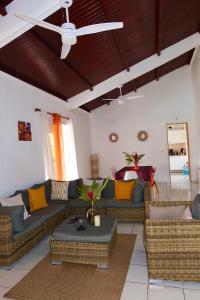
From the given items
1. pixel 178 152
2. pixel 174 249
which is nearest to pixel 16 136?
pixel 174 249

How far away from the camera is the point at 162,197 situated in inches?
247

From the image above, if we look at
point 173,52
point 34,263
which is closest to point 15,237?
point 34,263

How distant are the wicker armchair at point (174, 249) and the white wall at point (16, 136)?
2.79 meters

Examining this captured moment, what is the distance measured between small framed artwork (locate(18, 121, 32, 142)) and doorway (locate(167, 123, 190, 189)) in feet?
18.2

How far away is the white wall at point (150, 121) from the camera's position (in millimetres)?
8602

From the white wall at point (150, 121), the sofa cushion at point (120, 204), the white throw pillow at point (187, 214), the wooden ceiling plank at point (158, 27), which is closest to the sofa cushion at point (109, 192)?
the sofa cushion at point (120, 204)

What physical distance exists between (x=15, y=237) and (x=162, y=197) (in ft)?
14.1

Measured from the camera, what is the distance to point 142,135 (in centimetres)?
900

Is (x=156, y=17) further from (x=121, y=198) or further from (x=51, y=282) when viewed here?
(x=51, y=282)

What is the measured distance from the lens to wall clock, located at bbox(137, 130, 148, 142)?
897 centimetres

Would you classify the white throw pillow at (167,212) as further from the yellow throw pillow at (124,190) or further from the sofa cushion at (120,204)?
the yellow throw pillow at (124,190)

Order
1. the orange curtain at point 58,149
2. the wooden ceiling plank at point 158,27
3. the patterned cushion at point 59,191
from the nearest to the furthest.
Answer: the wooden ceiling plank at point 158,27 < the patterned cushion at point 59,191 < the orange curtain at point 58,149

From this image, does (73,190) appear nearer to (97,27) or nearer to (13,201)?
(13,201)

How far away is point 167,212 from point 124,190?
5.97 feet
